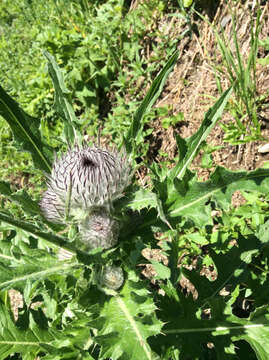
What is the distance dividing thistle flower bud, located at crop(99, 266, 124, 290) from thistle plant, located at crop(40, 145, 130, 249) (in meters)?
0.14

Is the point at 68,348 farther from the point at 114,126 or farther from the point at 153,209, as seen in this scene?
the point at 114,126

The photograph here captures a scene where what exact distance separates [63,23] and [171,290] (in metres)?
4.99

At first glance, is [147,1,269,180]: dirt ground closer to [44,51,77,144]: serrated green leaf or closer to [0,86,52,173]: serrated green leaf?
[44,51,77,144]: serrated green leaf

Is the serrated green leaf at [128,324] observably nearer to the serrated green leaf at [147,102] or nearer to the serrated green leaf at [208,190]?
the serrated green leaf at [208,190]

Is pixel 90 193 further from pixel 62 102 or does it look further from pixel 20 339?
pixel 20 339

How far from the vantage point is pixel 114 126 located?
15.1 ft

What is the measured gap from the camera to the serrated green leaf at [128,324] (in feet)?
5.14

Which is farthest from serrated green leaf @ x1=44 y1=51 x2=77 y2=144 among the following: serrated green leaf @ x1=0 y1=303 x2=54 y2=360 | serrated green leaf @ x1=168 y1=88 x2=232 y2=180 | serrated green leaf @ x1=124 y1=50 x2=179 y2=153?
serrated green leaf @ x1=0 y1=303 x2=54 y2=360

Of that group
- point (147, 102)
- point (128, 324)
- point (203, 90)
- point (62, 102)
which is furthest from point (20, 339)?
point (203, 90)

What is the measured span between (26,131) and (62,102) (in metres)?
0.31

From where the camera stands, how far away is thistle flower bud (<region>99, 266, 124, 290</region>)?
1908mm

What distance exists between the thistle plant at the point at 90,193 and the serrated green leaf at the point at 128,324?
0.96 ft

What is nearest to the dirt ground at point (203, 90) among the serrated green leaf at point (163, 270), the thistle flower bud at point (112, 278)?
the serrated green leaf at point (163, 270)

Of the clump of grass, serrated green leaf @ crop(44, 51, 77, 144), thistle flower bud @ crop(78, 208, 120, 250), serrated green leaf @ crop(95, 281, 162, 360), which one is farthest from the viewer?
the clump of grass
